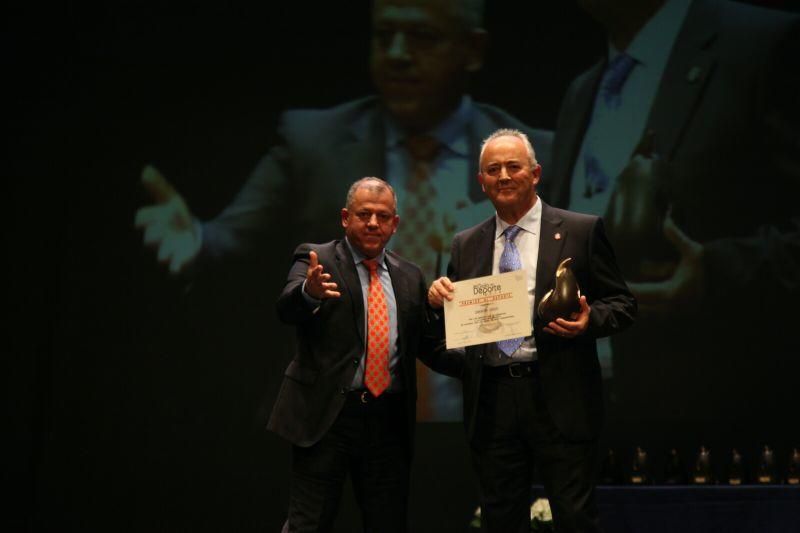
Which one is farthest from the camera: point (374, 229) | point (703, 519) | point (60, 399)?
point (60, 399)

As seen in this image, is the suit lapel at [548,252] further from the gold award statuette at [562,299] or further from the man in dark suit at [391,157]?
the man in dark suit at [391,157]

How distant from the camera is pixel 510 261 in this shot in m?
2.78

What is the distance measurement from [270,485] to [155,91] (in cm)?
264

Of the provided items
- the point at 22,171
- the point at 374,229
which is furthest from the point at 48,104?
the point at 374,229

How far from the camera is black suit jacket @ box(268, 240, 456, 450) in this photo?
2877 millimetres

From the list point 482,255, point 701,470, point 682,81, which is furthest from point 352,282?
point 682,81

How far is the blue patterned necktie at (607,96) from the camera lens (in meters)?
5.41

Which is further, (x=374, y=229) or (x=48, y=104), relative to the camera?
(x=48, y=104)

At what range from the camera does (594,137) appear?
5.45m

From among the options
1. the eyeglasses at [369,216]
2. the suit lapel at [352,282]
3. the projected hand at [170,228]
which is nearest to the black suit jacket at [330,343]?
the suit lapel at [352,282]

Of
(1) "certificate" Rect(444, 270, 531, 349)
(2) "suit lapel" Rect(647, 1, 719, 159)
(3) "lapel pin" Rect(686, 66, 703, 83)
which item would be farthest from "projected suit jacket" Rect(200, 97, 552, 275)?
(1) "certificate" Rect(444, 270, 531, 349)

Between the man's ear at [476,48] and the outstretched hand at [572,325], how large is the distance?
3302mm

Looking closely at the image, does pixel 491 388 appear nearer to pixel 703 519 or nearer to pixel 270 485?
pixel 703 519

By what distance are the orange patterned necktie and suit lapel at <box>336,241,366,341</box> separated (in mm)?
34
